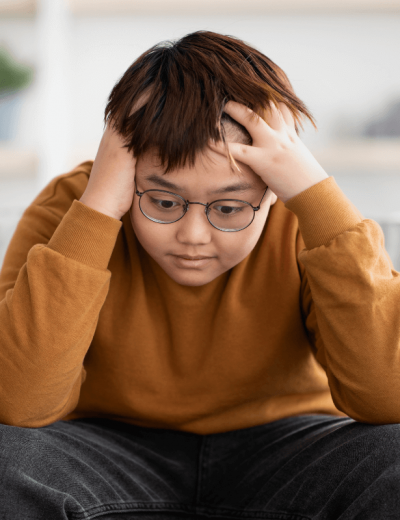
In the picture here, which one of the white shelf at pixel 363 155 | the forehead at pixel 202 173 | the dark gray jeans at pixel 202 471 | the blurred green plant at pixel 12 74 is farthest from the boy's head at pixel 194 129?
the blurred green plant at pixel 12 74

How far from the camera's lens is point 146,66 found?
2.66 feet

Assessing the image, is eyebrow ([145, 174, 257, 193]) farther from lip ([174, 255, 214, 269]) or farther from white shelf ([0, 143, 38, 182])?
white shelf ([0, 143, 38, 182])

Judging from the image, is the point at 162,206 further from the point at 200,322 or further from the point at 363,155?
the point at 363,155

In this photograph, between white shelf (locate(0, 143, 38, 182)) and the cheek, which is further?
white shelf (locate(0, 143, 38, 182))

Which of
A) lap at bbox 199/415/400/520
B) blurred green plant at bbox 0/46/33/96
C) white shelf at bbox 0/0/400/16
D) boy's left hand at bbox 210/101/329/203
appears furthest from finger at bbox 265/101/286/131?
blurred green plant at bbox 0/46/33/96

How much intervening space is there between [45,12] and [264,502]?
89.4 inches

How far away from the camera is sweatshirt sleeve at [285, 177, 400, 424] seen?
758 millimetres

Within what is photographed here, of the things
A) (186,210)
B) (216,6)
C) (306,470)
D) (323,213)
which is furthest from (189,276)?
(216,6)

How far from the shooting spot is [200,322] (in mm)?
955

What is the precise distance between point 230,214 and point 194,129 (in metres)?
0.14

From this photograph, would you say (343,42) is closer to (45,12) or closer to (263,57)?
(45,12)

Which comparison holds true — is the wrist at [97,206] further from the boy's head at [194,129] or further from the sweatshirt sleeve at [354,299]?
the sweatshirt sleeve at [354,299]

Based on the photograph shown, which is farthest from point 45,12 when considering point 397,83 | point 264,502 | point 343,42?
point 264,502

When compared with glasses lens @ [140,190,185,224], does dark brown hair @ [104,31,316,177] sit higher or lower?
higher
